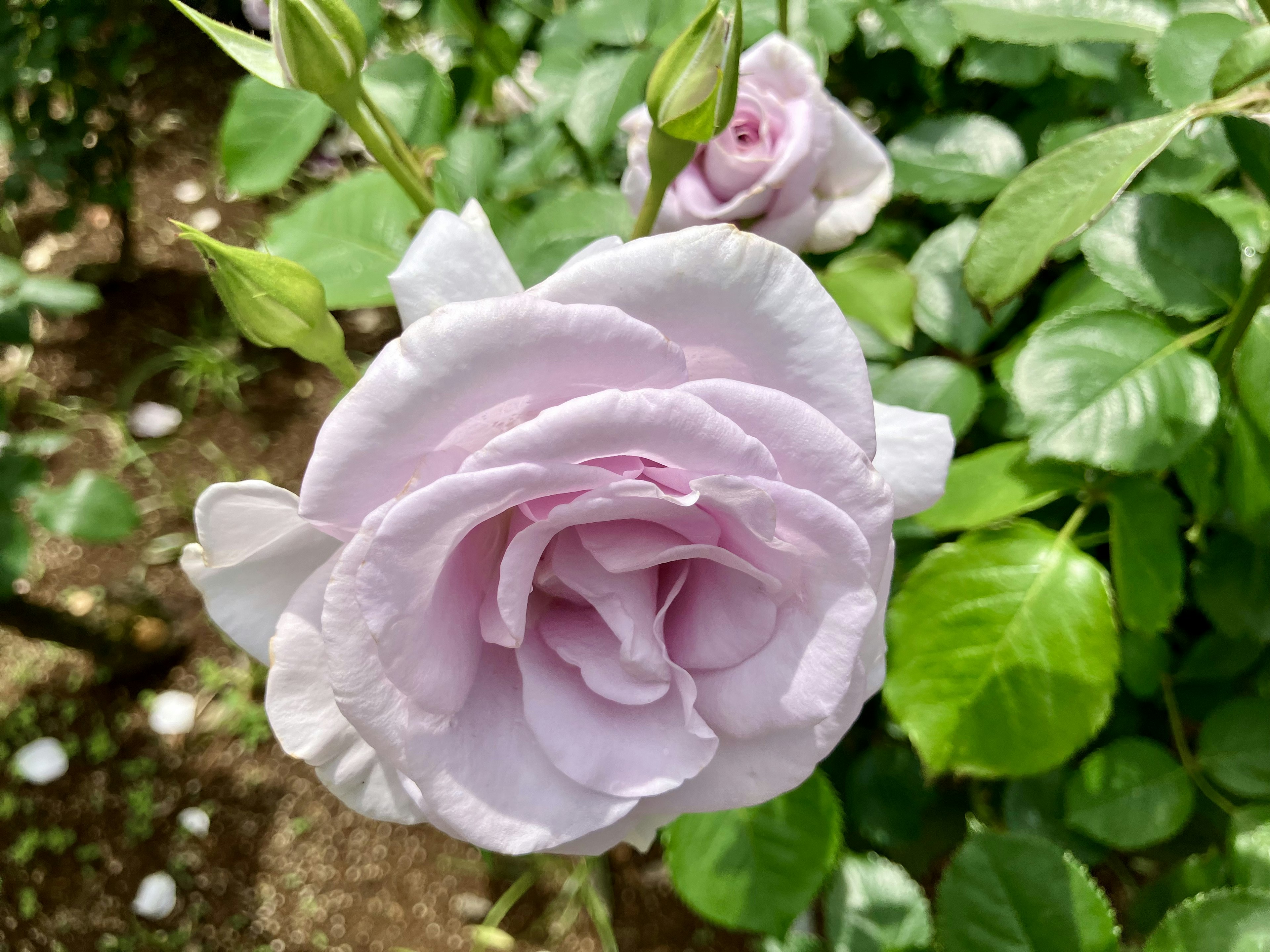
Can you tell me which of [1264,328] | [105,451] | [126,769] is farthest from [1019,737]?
[105,451]

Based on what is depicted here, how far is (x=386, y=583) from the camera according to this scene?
1.07ft

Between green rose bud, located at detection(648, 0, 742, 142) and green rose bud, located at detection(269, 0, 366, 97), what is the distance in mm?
177

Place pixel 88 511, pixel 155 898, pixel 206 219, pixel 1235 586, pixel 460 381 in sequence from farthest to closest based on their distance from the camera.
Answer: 1. pixel 206 219
2. pixel 155 898
3. pixel 88 511
4. pixel 1235 586
5. pixel 460 381

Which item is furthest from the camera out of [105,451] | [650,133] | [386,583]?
[105,451]

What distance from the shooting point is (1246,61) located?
404mm

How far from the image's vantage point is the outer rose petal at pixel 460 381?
316 mm

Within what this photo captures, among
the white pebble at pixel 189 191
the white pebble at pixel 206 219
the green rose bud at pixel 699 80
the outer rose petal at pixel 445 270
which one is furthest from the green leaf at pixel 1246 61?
the white pebble at pixel 189 191

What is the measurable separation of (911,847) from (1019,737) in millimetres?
489

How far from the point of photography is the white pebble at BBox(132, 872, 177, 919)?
1.36m

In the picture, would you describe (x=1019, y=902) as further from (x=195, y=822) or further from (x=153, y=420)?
(x=153, y=420)

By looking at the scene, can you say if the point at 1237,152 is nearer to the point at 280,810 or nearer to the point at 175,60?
the point at 280,810

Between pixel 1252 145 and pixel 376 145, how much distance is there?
553 millimetres

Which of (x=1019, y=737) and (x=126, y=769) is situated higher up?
(x=1019, y=737)

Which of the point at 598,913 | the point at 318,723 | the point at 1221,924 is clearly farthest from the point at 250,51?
the point at 598,913
